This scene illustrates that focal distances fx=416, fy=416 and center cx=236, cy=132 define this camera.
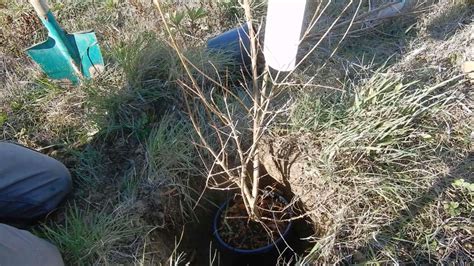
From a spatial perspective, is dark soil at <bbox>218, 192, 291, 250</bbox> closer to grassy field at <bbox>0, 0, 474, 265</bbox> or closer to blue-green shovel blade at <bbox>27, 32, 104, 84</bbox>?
grassy field at <bbox>0, 0, 474, 265</bbox>

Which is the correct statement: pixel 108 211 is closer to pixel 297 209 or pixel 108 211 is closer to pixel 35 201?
pixel 35 201

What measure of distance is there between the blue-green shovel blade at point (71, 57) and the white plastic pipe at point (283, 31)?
4.93ft

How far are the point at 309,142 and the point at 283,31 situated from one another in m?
0.97

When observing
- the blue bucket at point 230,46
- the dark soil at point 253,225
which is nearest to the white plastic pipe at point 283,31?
the dark soil at point 253,225

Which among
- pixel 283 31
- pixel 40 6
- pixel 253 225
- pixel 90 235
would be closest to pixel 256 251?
pixel 253 225

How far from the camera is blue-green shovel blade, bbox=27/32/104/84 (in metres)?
2.43

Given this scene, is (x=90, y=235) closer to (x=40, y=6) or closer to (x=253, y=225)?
(x=253, y=225)

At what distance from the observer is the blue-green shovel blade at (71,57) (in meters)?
2.43

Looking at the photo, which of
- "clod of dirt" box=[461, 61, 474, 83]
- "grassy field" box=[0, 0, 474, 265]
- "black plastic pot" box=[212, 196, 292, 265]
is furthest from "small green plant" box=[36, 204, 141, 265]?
"clod of dirt" box=[461, 61, 474, 83]

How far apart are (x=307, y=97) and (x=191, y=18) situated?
103 centimetres

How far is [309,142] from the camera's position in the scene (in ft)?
6.75

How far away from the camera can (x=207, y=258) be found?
2.14m

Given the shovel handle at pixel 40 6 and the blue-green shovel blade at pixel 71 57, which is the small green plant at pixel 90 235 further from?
the shovel handle at pixel 40 6

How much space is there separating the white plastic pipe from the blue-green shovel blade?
150 centimetres
